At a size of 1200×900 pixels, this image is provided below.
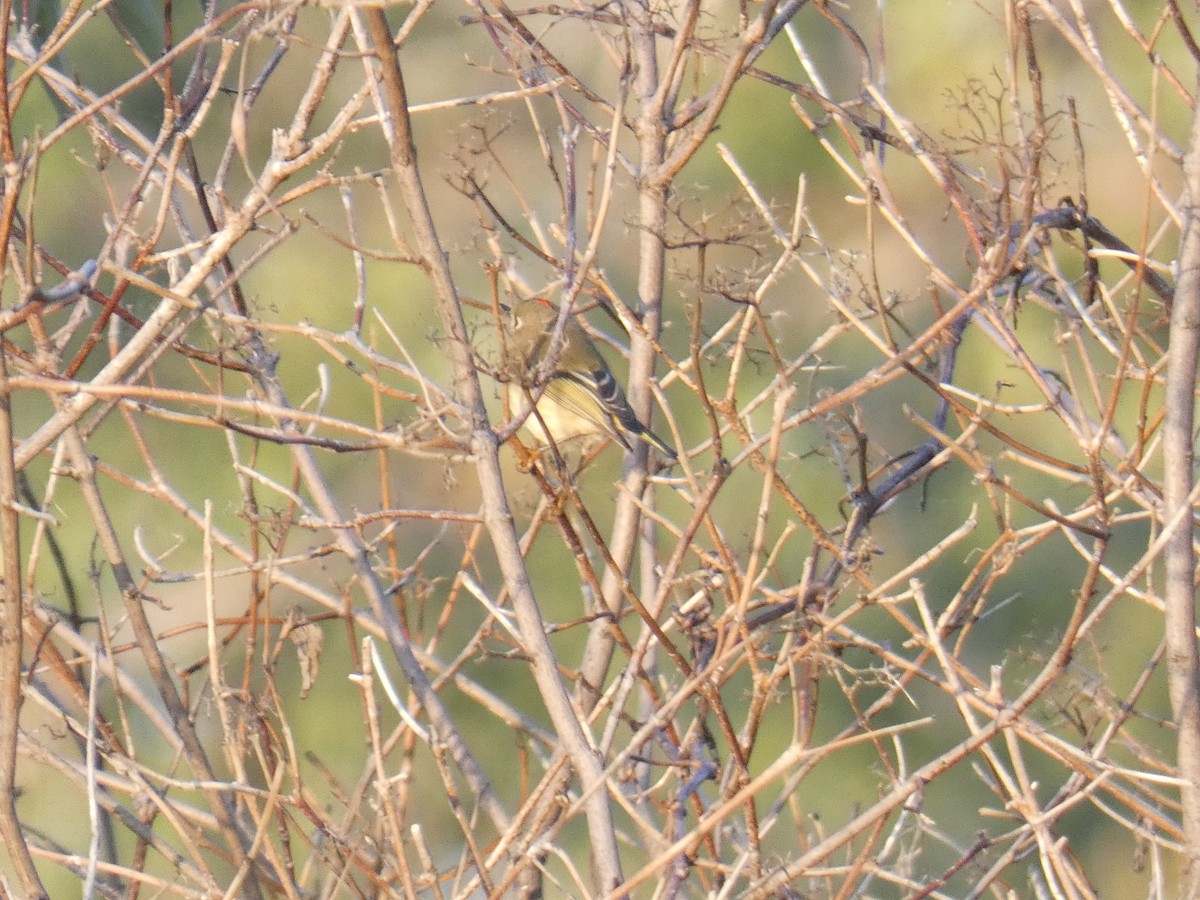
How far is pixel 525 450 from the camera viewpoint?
5.18 ft

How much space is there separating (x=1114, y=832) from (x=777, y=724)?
6.87 feet

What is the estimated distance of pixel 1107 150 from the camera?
672 centimetres

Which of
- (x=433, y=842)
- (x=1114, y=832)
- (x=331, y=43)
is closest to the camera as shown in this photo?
(x=331, y=43)

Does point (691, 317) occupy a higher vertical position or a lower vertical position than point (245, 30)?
lower

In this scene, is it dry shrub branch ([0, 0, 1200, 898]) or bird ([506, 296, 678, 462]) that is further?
bird ([506, 296, 678, 462])

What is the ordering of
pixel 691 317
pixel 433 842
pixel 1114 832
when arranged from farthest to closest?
1. pixel 1114 832
2. pixel 433 842
3. pixel 691 317

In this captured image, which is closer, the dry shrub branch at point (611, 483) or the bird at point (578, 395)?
the dry shrub branch at point (611, 483)

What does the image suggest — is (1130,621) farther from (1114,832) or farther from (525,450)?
(525,450)

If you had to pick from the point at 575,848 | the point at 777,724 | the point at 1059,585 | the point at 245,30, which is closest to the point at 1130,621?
the point at 1059,585

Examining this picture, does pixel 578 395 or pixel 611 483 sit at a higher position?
pixel 578 395

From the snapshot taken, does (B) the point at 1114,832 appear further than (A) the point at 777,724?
Yes

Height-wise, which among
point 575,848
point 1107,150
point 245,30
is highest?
point 1107,150

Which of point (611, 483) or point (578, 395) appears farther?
point (578, 395)

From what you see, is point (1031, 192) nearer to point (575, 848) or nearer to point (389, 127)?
point (389, 127)
